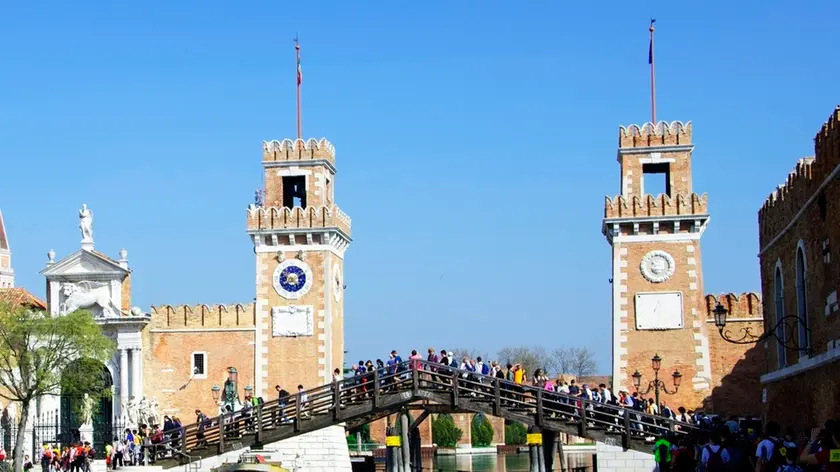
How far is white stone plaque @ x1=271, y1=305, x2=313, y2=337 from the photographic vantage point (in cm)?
4650

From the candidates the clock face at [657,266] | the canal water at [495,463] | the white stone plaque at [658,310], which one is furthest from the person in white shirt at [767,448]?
the canal water at [495,463]

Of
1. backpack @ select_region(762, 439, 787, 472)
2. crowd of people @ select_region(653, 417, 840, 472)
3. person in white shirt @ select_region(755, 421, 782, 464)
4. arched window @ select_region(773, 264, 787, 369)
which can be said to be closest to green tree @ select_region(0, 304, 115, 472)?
arched window @ select_region(773, 264, 787, 369)

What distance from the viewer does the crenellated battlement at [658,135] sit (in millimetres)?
45000

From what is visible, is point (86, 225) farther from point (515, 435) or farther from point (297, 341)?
point (515, 435)

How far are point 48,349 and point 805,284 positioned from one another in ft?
76.6

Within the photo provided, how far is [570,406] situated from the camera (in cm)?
3077

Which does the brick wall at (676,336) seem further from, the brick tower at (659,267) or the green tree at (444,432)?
the green tree at (444,432)

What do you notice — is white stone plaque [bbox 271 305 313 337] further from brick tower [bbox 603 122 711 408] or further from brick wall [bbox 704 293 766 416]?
brick wall [bbox 704 293 766 416]

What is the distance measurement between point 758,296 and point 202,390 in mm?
20057

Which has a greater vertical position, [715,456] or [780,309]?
[780,309]

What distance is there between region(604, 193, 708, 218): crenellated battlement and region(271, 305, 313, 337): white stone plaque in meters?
11.2

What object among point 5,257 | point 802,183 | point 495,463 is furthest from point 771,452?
point 5,257

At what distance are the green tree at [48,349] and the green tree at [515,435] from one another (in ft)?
115

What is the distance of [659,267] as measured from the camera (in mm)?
44094
